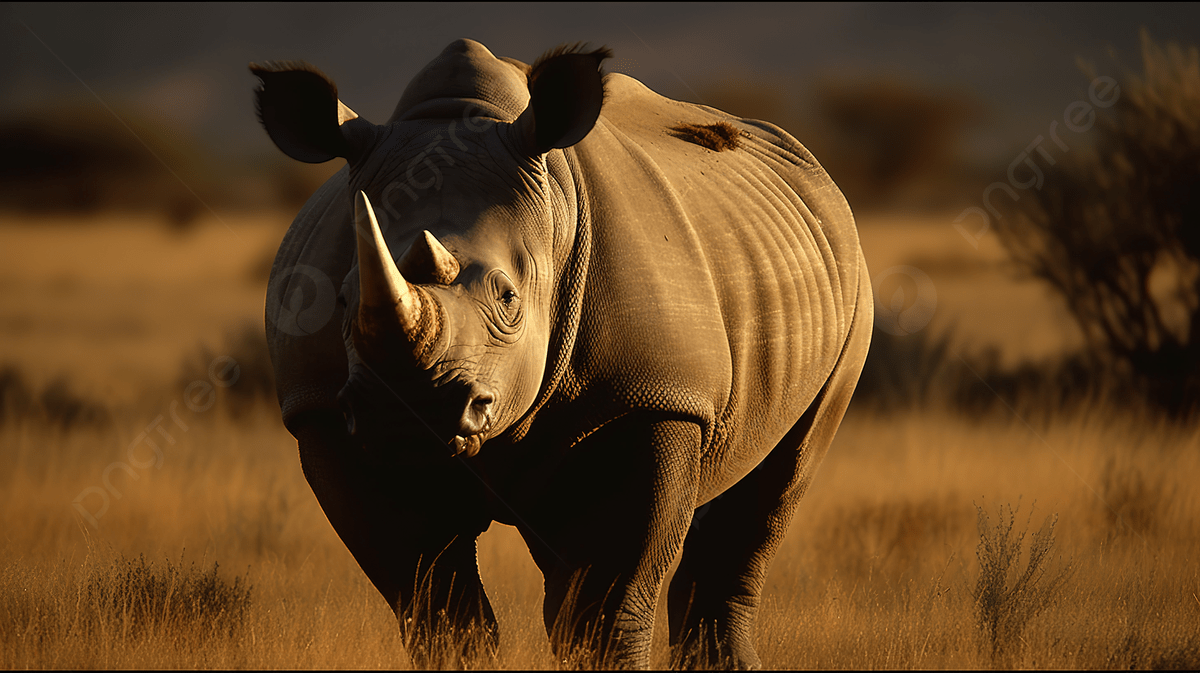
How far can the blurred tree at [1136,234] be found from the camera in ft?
35.9

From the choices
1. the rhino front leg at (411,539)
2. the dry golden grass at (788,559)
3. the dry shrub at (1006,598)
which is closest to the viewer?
the rhino front leg at (411,539)

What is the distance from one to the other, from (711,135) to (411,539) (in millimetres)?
2035

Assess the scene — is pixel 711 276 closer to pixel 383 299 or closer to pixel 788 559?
pixel 383 299

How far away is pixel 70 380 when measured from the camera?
12977 mm

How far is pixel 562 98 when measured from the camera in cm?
344

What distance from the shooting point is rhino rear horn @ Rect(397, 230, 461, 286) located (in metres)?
2.88

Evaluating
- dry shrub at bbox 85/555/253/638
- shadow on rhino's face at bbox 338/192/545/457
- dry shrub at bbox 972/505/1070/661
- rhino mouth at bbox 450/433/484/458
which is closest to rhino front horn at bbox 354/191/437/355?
shadow on rhino's face at bbox 338/192/545/457

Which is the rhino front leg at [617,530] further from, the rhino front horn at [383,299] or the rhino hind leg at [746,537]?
the rhino hind leg at [746,537]

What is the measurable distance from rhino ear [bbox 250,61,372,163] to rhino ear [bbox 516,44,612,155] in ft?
1.64

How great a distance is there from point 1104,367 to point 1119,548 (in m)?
5.98

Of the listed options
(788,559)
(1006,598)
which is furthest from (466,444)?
(788,559)

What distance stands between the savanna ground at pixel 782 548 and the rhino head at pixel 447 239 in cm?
109

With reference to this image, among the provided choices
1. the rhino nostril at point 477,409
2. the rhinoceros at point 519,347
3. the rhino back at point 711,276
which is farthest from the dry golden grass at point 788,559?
the rhino nostril at point 477,409

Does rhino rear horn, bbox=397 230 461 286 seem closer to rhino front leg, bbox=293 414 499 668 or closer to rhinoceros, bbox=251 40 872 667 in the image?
rhinoceros, bbox=251 40 872 667
